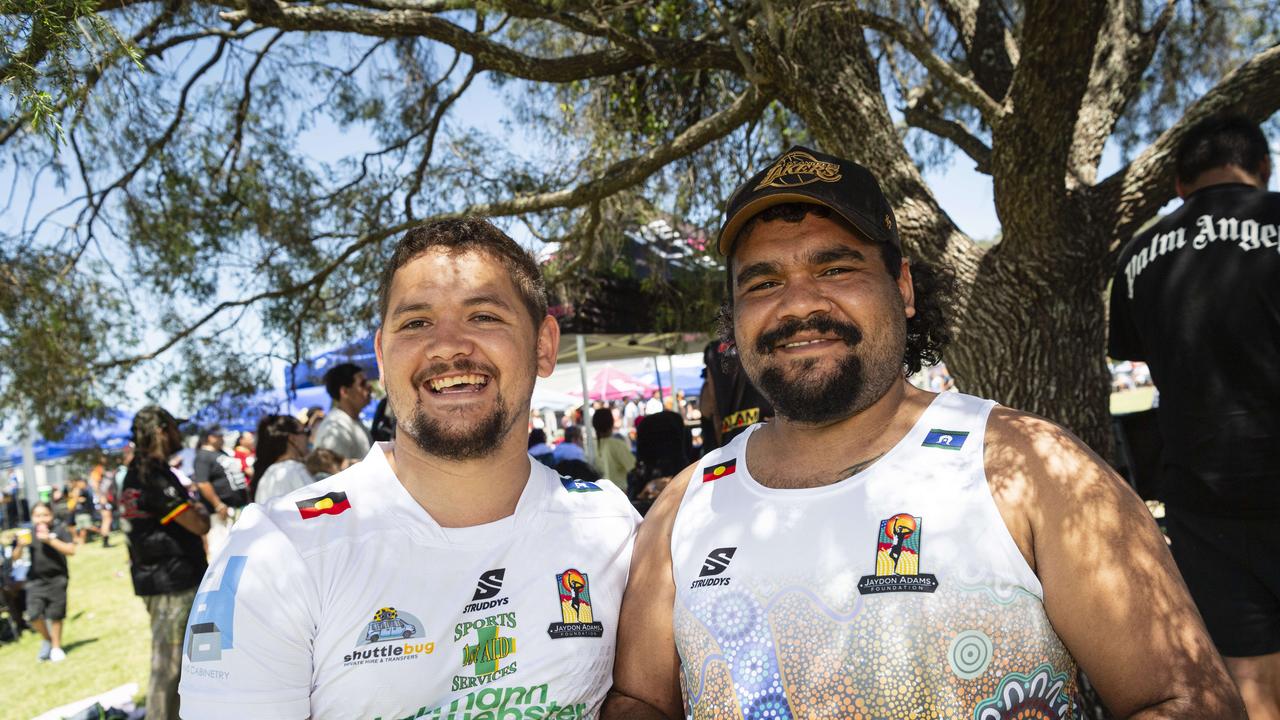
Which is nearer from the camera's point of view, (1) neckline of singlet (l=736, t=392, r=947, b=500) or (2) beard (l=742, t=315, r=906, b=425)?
(1) neckline of singlet (l=736, t=392, r=947, b=500)

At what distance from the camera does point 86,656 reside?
8.41m

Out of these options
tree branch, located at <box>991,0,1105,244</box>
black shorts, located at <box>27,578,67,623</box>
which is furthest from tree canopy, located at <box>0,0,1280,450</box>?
black shorts, located at <box>27,578,67,623</box>

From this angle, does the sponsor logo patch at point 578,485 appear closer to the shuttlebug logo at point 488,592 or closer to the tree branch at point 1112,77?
the shuttlebug logo at point 488,592

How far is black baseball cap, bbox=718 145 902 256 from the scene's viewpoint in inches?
81.8

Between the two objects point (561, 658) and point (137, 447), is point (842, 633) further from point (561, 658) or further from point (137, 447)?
point (137, 447)

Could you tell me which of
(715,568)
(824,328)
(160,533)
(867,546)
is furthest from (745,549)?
(160,533)

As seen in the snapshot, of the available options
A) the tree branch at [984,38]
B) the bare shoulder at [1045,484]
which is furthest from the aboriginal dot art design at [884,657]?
the tree branch at [984,38]

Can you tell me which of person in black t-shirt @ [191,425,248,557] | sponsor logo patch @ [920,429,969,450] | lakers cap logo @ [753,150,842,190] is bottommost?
person in black t-shirt @ [191,425,248,557]

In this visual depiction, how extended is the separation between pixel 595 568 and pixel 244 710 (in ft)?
2.58

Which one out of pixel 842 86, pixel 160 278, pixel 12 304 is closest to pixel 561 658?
pixel 842 86

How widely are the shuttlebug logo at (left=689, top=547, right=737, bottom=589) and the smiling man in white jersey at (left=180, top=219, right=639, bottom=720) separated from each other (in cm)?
26

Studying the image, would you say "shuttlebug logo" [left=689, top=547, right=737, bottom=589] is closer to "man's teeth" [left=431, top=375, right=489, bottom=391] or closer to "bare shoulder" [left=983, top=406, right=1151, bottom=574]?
"bare shoulder" [left=983, top=406, right=1151, bottom=574]

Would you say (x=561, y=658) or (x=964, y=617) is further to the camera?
(x=561, y=658)

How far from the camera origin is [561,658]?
6.27 ft
